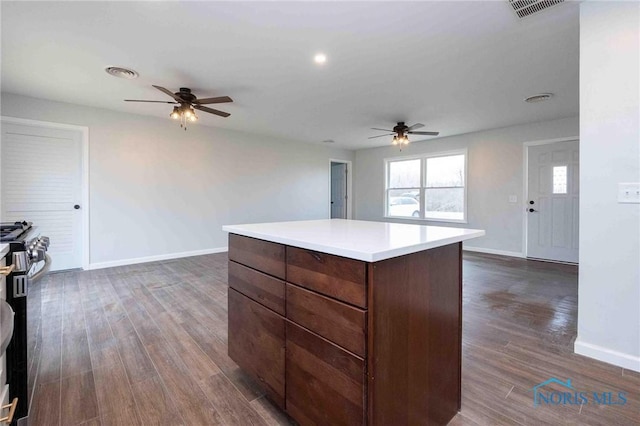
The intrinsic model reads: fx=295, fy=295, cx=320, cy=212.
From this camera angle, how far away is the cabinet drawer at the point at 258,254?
144 cm

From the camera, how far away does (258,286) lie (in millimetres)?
1577

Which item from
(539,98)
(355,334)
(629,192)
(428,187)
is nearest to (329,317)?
(355,334)

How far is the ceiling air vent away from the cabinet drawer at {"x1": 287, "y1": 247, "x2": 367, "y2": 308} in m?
2.17

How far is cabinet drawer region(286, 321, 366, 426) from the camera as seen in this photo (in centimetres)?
106

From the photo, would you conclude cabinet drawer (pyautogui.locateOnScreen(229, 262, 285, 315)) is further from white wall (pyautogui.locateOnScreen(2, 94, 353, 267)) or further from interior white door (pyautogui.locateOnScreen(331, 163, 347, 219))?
interior white door (pyautogui.locateOnScreen(331, 163, 347, 219))

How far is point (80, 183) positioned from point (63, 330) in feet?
8.76

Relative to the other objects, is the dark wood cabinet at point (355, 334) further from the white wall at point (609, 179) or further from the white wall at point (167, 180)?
the white wall at point (167, 180)

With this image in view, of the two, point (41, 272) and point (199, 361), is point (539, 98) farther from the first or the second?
point (41, 272)

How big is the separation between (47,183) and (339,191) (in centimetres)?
614

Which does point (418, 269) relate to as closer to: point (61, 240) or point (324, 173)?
point (61, 240)

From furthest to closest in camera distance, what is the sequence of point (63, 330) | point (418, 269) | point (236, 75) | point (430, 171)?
point (430, 171) → point (236, 75) → point (63, 330) → point (418, 269)

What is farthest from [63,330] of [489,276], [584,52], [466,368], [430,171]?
[430,171]

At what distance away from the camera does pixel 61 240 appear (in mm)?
4160

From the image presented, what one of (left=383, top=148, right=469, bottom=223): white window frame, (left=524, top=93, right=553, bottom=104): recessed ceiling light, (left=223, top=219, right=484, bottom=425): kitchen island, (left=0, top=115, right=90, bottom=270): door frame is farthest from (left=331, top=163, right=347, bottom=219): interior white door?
(left=223, top=219, right=484, bottom=425): kitchen island
